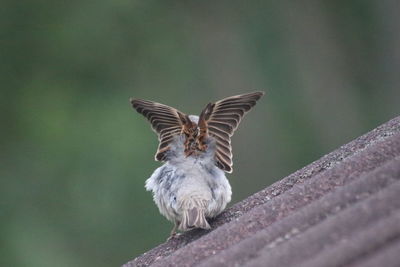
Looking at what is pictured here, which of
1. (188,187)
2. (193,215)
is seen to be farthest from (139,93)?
(193,215)

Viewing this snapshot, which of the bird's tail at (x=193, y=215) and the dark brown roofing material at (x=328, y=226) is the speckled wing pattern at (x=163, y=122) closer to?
the bird's tail at (x=193, y=215)

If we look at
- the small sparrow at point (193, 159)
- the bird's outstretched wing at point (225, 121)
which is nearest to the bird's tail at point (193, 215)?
the small sparrow at point (193, 159)

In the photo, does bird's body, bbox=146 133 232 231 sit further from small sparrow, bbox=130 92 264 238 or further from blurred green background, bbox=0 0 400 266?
blurred green background, bbox=0 0 400 266

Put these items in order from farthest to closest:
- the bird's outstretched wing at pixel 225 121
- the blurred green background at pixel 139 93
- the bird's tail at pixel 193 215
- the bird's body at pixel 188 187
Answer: the blurred green background at pixel 139 93 → the bird's outstretched wing at pixel 225 121 → the bird's body at pixel 188 187 → the bird's tail at pixel 193 215

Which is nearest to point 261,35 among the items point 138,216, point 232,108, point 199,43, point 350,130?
point 199,43

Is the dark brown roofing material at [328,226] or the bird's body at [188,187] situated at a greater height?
the bird's body at [188,187]

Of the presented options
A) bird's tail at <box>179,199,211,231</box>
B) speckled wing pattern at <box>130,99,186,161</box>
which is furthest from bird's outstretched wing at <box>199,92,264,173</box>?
bird's tail at <box>179,199,211,231</box>

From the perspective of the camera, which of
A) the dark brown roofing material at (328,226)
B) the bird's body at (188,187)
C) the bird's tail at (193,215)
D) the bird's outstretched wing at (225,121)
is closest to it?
the dark brown roofing material at (328,226)
